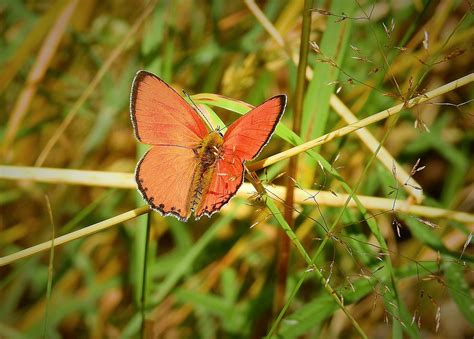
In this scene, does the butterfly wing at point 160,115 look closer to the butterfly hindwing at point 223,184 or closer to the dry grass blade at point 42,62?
the butterfly hindwing at point 223,184

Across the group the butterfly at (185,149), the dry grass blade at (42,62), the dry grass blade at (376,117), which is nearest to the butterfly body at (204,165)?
the butterfly at (185,149)

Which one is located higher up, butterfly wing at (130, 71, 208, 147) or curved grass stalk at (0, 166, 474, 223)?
butterfly wing at (130, 71, 208, 147)

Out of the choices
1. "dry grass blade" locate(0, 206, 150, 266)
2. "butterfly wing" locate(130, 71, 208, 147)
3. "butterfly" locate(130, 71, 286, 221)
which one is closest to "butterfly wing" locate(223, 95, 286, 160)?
"butterfly" locate(130, 71, 286, 221)

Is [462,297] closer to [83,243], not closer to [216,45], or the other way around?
[216,45]

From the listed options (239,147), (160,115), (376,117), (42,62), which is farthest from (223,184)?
(42,62)

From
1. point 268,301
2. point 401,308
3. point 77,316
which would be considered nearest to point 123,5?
point 77,316

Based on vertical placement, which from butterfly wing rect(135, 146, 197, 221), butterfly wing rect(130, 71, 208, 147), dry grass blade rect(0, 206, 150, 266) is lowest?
dry grass blade rect(0, 206, 150, 266)

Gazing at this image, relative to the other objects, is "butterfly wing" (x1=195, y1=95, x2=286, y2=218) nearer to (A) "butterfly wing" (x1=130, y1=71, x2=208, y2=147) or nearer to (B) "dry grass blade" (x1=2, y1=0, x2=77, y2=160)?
(A) "butterfly wing" (x1=130, y1=71, x2=208, y2=147)
